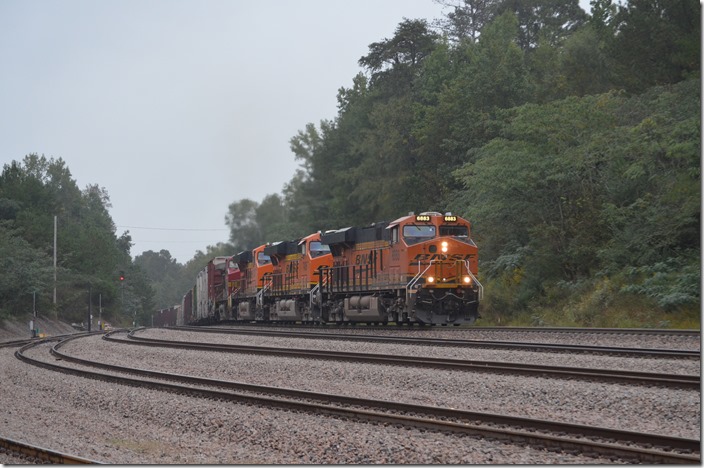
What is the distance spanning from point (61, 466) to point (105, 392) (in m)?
6.70

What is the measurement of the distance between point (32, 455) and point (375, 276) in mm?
19130

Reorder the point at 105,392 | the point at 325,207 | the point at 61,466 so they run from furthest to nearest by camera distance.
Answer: the point at 325,207 → the point at 105,392 → the point at 61,466

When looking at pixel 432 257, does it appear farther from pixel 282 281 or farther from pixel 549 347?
pixel 282 281

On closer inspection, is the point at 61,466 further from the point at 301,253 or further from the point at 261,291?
the point at 261,291

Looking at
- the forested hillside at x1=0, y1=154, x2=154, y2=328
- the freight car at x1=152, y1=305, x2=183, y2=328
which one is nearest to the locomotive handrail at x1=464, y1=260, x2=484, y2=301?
the forested hillside at x1=0, y1=154, x2=154, y2=328

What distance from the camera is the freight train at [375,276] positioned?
25.2m

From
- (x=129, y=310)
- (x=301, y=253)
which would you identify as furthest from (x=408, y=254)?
(x=129, y=310)

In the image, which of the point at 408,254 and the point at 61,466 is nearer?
the point at 61,466

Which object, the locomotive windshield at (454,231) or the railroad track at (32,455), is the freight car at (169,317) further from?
the railroad track at (32,455)

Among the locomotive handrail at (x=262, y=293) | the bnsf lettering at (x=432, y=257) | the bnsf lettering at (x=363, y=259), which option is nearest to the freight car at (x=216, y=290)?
the locomotive handrail at (x=262, y=293)

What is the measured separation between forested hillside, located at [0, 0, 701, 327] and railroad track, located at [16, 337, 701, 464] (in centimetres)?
1447

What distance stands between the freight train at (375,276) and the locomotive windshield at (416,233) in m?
0.03

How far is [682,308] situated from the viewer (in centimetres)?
2352

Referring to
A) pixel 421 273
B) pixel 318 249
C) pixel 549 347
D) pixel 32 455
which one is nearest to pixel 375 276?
pixel 421 273
